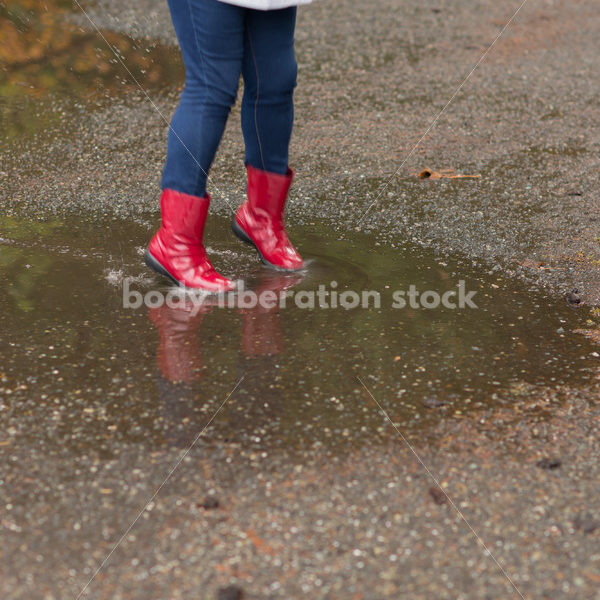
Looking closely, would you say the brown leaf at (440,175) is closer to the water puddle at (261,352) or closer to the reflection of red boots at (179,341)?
the water puddle at (261,352)

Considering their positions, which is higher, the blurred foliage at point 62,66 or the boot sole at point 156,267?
the boot sole at point 156,267

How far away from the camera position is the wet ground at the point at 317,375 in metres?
1.74

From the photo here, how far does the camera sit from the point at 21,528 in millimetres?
1787

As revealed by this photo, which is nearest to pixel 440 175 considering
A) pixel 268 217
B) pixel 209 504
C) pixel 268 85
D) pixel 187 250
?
pixel 268 217

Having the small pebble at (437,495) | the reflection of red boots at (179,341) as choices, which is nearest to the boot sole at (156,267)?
the reflection of red boots at (179,341)

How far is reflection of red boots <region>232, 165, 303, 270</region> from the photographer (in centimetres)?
312

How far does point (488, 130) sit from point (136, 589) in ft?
11.4

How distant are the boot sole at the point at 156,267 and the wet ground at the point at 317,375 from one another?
44mm

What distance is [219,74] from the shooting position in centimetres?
276

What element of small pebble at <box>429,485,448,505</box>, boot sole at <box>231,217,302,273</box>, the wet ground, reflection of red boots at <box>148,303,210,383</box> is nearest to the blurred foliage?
the wet ground

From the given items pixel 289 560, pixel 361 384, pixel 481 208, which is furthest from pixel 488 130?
pixel 289 560

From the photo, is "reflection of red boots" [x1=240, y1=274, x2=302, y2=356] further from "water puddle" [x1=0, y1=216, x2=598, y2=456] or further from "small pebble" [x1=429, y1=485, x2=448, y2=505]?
"small pebble" [x1=429, y1=485, x2=448, y2=505]

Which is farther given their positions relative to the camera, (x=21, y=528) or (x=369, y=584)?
(x=21, y=528)

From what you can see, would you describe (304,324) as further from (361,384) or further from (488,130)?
(488,130)
